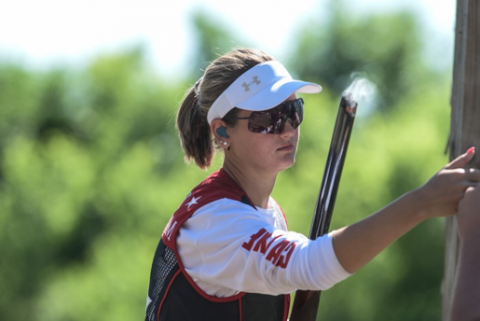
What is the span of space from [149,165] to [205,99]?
22.7 ft

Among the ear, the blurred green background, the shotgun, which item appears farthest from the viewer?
the blurred green background

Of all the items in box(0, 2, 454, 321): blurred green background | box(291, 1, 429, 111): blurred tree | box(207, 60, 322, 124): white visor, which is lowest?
box(0, 2, 454, 321): blurred green background

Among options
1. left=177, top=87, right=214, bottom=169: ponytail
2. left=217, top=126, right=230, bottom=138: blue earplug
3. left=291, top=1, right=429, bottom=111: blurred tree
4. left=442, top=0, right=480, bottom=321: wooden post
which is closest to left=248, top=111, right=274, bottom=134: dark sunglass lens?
left=217, top=126, right=230, bottom=138: blue earplug

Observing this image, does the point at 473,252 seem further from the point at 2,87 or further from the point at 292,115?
the point at 2,87

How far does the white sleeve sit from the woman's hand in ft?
0.71

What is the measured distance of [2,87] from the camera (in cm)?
1173

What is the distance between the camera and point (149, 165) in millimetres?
9008

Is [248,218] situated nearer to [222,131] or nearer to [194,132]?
[222,131]

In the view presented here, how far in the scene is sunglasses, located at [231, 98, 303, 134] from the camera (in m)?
2.03

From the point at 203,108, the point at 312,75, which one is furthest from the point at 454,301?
the point at 312,75

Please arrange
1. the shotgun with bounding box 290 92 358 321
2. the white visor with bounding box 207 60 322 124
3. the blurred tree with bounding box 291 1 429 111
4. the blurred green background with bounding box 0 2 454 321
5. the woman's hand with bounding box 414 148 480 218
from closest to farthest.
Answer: the woman's hand with bounding box 414 148 480 218 → the shotgun with bounding box 290 92 358 321 → the white visor with bounding box 207 60 322 124 → the blurred green background with bounding box 0 2 454 321 → the blurred tree with bounding box 291 1 429 111

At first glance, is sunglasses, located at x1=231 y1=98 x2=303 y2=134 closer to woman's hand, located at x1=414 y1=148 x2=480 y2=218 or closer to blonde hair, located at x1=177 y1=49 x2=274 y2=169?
blonde hair, located at x1=177 y1=49 x2=274 y2=169

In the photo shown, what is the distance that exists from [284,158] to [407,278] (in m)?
4.15

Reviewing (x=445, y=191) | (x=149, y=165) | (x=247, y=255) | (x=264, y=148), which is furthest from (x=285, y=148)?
(x=149, y=165)
